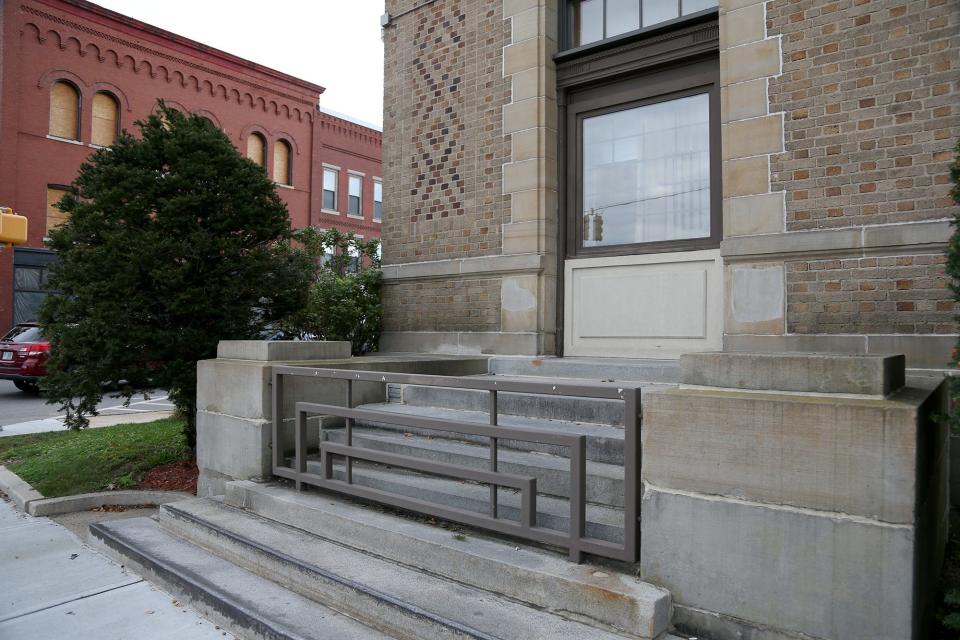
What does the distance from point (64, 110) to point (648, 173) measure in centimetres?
2248

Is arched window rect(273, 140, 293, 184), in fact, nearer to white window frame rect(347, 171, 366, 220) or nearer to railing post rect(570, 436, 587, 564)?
white window frame rect(347, 171, 366, 220)

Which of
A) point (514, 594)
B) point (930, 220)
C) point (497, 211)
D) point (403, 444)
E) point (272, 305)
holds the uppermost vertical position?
point (497, 211)

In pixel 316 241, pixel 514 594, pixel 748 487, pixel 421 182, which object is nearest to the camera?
pixel 748 487

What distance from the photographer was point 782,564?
2641mm

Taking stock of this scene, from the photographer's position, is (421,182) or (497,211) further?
(421,182)

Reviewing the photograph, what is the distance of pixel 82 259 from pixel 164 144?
1290 mm

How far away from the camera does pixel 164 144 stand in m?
6.30

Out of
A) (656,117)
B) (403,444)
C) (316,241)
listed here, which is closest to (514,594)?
(403,444)

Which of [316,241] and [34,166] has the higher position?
[34,166]

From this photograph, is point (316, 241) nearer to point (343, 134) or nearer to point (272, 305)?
point (272, 305)

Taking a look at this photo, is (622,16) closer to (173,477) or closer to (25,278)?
(173,477)


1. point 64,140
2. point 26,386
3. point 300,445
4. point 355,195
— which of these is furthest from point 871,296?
point 355,195

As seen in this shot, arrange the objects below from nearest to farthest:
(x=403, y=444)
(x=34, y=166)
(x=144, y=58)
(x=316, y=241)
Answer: (x=403, y=444) → (x=316, y=241) → (x=34, y=166) → (x=144, y=58)

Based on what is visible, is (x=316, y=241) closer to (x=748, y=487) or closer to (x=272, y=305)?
(x=272, y=305)
